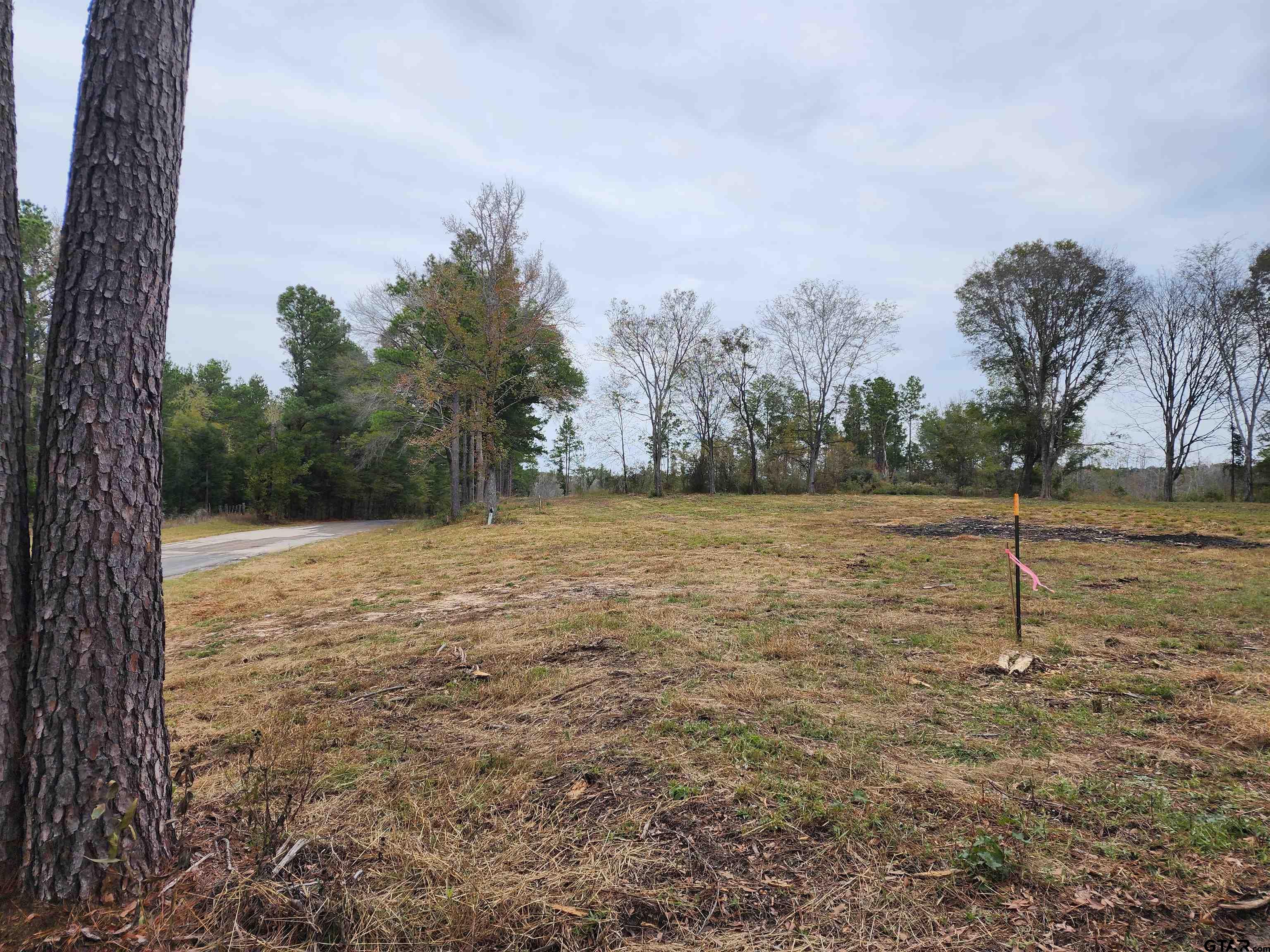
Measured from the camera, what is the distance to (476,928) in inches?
60.4

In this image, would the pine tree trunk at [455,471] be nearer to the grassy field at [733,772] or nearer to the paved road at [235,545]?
the paved road at [235,545]

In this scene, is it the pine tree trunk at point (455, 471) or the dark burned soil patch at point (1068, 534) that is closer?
the dark burned soil patch at point (1068, 534)

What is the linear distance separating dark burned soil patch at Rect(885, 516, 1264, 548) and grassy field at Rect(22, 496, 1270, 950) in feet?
15.8

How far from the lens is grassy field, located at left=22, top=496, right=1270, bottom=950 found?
1.57 metres

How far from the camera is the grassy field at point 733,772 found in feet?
5.16

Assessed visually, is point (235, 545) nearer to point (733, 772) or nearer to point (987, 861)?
point (733, 772)

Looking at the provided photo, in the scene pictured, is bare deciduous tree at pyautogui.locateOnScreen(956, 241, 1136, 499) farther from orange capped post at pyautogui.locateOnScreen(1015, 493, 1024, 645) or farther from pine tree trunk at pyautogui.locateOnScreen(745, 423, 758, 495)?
orange capped post at pyautogui.locateOnScreen(1015, 493, 1024, 645)

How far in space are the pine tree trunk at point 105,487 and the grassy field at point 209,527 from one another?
1607 centimetres

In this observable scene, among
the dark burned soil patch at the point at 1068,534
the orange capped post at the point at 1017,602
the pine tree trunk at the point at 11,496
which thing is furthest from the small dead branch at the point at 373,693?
the dark burned soil patch at the point at 1068,534

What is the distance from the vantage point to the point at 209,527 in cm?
2023

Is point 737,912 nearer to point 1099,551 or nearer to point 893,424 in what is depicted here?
point 1099,551

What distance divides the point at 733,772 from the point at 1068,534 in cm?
1187

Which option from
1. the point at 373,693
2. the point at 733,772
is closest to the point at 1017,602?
the point at 733,772

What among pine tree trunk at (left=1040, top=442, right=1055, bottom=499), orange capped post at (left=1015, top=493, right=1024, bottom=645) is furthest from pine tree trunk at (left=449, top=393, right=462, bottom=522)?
pine tree trunk at (left=1040, top=442, right=1055, bottom=499)
